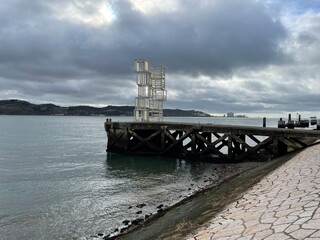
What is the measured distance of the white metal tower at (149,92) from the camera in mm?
37156

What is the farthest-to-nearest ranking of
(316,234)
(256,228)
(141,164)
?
(141,164) < (256,228) < (316,234)

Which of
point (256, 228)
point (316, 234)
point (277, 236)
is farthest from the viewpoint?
point (256, 228)

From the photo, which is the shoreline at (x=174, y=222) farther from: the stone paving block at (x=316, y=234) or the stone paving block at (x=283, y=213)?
the stone paving block at (x=316, y=234)

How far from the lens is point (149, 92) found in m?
37.6

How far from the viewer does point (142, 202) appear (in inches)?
634

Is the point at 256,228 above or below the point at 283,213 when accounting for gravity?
below

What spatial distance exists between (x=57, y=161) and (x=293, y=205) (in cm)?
2895

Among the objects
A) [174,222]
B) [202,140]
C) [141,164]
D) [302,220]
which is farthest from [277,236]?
[202,140]

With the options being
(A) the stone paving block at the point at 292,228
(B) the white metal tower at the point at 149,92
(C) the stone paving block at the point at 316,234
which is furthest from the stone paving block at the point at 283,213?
(B) the white metal tower at the point at 149,92

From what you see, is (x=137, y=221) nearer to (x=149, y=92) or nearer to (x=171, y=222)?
(x=171, y=222)

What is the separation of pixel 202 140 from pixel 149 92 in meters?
10.4

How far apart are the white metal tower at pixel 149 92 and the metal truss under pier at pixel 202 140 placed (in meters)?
3.97

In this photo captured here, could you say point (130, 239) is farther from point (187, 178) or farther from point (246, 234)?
point (187, 178)

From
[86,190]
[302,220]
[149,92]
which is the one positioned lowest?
[86,190]
